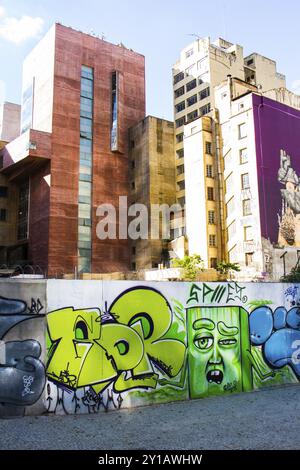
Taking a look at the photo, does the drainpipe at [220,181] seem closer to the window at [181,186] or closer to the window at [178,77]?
the window at [181,186]

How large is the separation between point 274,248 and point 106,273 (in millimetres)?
24146

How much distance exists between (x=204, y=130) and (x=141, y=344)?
56109 mm

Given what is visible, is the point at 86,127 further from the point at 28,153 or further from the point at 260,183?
the point at 260,183

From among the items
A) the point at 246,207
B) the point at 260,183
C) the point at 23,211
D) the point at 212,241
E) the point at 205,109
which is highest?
the point at 205,109

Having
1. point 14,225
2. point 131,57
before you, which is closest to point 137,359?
point 14,225

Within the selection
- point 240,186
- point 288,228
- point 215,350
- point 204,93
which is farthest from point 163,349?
point 204,93

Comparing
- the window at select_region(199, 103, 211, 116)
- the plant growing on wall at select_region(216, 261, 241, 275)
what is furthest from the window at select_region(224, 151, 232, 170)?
the window at select_region(199, 103, 211, 116)

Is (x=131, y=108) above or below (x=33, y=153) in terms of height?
above

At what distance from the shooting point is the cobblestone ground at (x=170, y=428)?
7.44 m

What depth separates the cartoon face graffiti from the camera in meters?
11.5

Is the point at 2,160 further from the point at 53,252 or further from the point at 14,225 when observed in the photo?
the point at 53,252

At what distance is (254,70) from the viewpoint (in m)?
85.8

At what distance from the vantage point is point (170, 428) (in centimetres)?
848

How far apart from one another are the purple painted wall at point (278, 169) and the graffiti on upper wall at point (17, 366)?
4708cm
